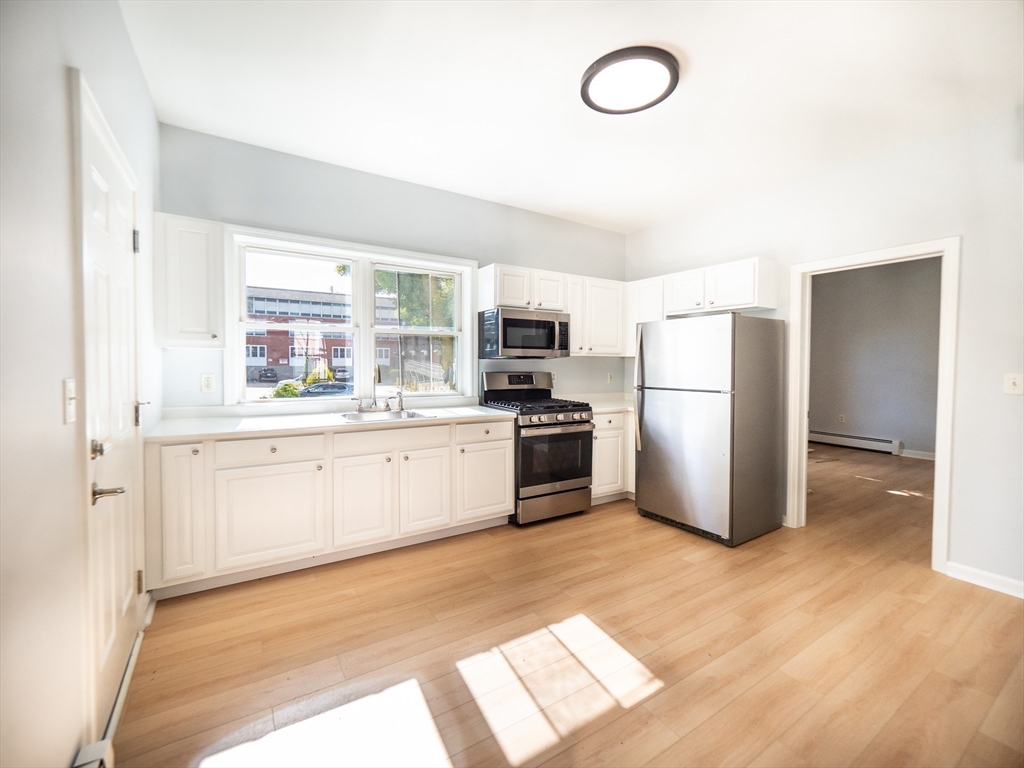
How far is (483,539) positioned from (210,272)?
8.11 feet

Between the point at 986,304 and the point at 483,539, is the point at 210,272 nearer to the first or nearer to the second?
the point at 483,539

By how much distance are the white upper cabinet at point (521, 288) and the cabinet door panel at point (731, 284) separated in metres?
1.27

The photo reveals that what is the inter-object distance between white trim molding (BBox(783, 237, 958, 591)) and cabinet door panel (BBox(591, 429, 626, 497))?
134cm

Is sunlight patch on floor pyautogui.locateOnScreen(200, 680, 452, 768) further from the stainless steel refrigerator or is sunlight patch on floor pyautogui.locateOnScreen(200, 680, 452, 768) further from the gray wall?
the gray wall

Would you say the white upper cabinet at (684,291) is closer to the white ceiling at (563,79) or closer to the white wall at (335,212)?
the white ceiling at (563,79)

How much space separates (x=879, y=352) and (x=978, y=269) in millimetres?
4497

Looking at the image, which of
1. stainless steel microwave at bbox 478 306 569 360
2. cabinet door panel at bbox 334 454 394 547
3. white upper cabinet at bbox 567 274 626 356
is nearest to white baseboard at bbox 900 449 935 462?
white upper cabinet at bbox 567 274 626 356

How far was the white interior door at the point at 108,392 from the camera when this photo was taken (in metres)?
1.38

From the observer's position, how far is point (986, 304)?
2.60 meters

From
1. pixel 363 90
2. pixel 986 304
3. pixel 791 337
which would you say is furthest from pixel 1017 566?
pixel 363 90

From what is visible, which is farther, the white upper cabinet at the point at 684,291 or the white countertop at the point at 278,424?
the white upper cabinet at the point at 684,291

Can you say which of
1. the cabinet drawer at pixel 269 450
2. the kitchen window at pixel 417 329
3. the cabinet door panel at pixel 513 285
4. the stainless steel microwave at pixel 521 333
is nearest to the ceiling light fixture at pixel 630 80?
the cabinet door panel at pixel 513 285

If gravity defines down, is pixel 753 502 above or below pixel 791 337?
below

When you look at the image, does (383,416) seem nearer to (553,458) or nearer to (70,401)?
(553,458)
